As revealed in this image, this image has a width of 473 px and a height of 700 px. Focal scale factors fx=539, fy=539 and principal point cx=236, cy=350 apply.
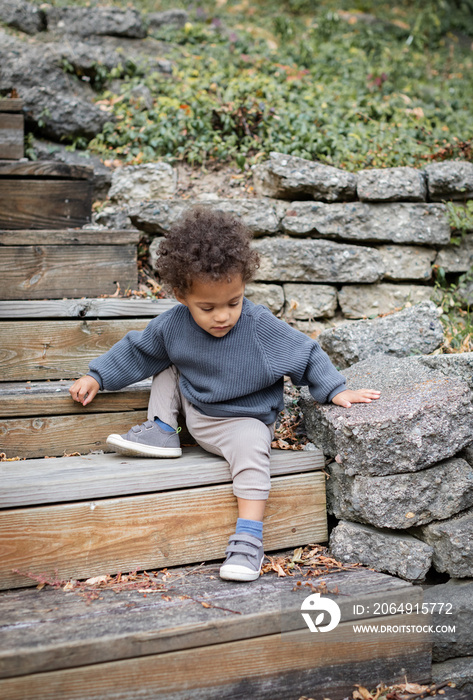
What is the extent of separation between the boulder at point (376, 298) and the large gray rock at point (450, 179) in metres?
0.65

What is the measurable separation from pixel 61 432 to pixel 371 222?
231cm

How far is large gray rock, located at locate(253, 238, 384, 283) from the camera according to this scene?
337 centimetres

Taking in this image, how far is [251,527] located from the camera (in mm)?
2031

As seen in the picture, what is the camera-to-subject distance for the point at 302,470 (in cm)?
225

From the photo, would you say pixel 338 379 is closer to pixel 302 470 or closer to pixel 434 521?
pixel 302 470

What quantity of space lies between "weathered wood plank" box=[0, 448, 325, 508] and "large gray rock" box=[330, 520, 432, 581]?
328 mm

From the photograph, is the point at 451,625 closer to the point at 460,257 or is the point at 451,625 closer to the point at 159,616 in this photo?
the point at 159,616

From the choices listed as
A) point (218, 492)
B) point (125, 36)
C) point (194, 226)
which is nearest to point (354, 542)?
point (218, 492)

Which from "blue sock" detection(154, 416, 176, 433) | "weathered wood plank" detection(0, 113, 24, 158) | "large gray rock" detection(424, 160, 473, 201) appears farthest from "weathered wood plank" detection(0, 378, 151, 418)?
"large gray rock" detection(424, 160, 473, 201)

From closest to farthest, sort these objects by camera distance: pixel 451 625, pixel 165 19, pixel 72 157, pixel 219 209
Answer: pixel 451 625 → pixel 219 209 → pixel 72 157 → pixel 165 19

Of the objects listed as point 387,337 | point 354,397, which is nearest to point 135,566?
point 354,397

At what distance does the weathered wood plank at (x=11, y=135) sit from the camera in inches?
145

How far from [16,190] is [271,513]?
256cm

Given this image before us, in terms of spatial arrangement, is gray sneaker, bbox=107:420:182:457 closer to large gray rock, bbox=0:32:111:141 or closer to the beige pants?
the beige pants
